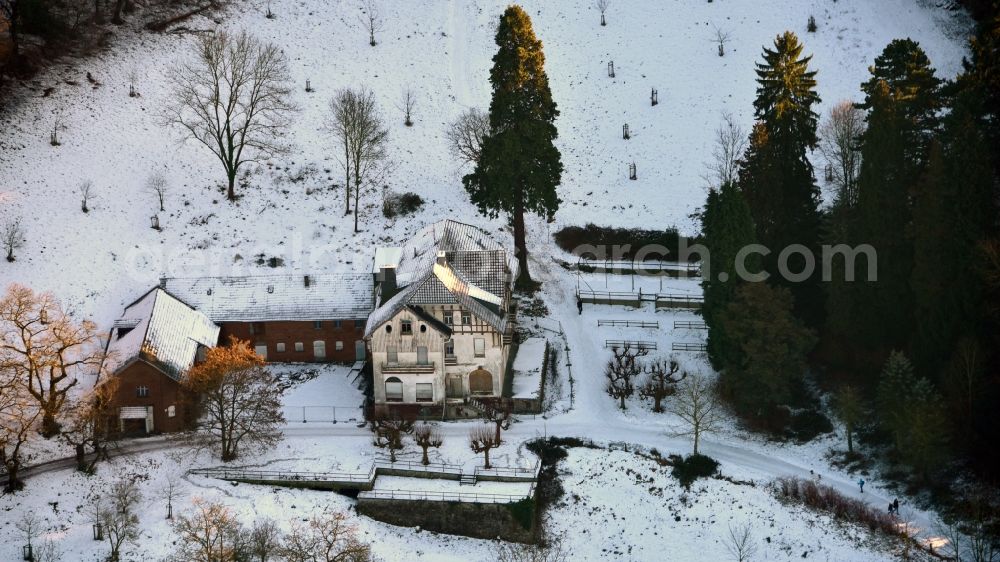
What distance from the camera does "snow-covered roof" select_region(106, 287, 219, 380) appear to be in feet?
229

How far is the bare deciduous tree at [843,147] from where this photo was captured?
82.1 m

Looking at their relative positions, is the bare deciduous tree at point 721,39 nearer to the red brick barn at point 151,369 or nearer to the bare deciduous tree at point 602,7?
the bare deciduous tree at point 602,7

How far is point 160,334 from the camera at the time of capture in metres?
72.1

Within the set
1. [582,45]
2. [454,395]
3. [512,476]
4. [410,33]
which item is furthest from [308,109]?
[512,476]

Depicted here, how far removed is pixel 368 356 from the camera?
253 feet

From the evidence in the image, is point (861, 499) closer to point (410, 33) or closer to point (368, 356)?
point (368, 356)

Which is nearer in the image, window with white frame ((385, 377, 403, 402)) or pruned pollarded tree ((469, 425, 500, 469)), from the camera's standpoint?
pruned pollarded tree ((469, 425, 500, 469))

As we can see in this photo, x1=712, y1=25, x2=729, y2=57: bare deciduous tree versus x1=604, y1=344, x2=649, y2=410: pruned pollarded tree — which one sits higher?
x1=712, y1=25, x2=729, y2=57: bare deciduous tree

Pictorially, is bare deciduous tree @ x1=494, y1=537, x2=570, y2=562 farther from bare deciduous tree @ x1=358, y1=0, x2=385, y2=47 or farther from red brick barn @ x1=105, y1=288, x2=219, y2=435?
bare deciduous tree @ x1=358, y1=0, x2=385, y2=47

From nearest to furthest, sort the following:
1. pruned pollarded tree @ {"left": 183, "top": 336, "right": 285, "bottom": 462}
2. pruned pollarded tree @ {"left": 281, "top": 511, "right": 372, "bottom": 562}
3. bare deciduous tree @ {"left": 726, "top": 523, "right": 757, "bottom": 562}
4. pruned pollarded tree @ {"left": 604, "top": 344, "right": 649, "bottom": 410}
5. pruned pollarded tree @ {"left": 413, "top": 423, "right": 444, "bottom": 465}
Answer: pruned pollarded tree @ {"left": 281, "top": 511, "right": 372, "bottom": 562}, bare deciduous tree @ {"left": 726, "top": 523, "right": 757, "bottom": 562}, pruned pollarded tree @ {"left": 413, "top": 423, "right": 444, "bottom": 465}, pruned pollarded tree @ {"left": 183, "top": 336, "right": 285, "bottom": 462}, pruned pollarded tree @ {"left": 604, "top": 344, "right": 649, "bottom": 410}

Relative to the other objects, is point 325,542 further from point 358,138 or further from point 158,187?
point 158,187

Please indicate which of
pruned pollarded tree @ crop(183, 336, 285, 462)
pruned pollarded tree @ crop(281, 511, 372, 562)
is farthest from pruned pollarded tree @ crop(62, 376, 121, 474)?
pruned pollarded tree @ crop(281, 511, 372, 562)

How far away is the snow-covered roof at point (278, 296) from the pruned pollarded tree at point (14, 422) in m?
12.6

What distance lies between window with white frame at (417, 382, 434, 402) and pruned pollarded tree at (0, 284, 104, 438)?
719 inches
